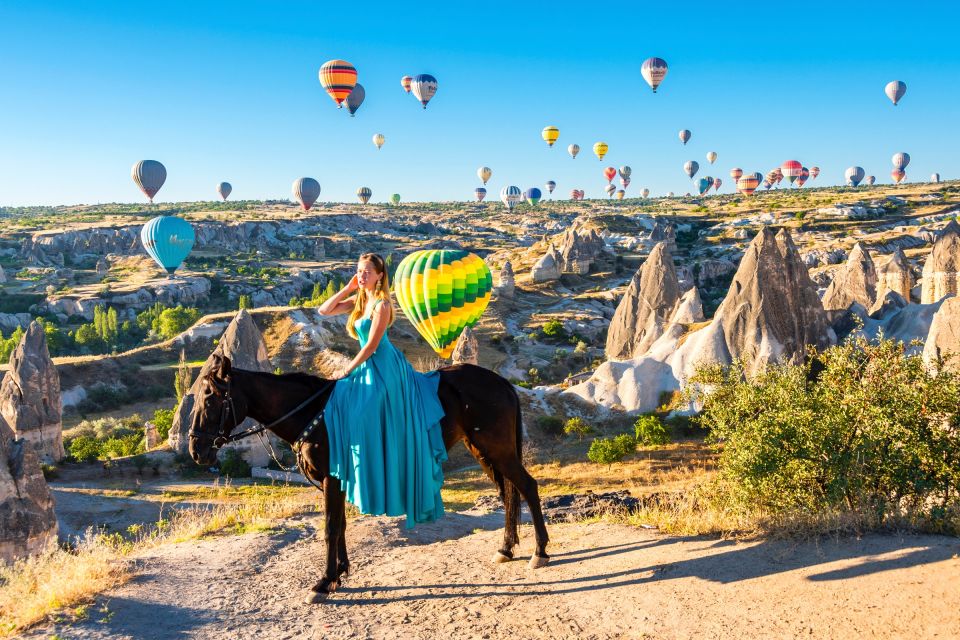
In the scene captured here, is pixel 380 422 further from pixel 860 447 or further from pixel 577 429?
pixel 577 429

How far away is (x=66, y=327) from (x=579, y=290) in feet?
186

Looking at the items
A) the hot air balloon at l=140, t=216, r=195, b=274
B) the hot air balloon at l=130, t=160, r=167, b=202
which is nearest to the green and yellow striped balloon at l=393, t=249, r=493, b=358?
the hot air balloon at l=140, t=216, r=195, b=274

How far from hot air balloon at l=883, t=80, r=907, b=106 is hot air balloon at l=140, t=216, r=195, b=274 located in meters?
109

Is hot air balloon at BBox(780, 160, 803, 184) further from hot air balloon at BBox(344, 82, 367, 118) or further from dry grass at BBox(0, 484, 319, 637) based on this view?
dry grass at BBox(0, 484, 319, 637)

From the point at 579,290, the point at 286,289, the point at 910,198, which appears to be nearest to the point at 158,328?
the point at 286,289


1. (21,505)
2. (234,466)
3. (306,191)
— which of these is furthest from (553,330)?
(306,191)

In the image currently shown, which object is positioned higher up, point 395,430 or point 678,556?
point 395,430

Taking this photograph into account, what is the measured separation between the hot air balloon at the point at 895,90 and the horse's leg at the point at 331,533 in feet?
430

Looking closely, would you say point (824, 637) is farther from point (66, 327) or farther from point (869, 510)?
point (66, 327)

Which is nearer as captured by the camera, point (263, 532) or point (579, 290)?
point (263, 532)

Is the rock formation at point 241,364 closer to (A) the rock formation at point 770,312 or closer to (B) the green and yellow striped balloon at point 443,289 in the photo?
(B) the green and yellow striped balloon at point 443,289

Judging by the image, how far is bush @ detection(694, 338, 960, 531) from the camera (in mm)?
9016

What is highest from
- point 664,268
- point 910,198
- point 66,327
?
point 910,198

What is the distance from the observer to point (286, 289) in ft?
301
